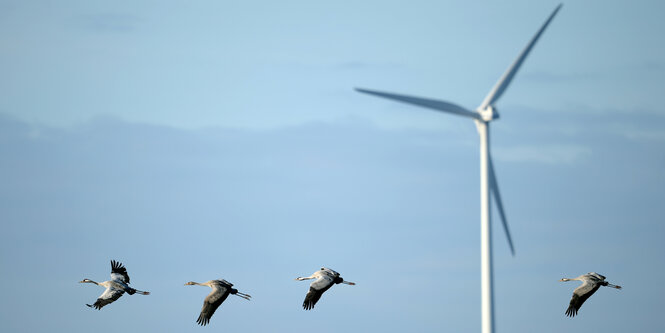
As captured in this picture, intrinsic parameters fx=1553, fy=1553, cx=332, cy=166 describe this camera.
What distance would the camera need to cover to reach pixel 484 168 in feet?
396

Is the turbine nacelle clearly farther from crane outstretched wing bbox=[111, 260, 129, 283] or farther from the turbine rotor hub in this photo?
crane outstretched wing bbox=[111, 260, 129, 283]

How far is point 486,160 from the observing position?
4717 inches

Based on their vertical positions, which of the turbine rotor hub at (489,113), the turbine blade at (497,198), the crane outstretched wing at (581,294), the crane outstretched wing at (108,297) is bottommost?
the crane outstretched wing at (581,294)

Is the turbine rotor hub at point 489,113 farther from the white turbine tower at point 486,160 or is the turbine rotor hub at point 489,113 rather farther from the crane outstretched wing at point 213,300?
the crane outstretched wing at point 213,300

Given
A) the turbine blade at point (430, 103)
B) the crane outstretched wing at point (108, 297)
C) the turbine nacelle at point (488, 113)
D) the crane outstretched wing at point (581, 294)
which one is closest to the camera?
the crane outstretched wing at point (581, 294)

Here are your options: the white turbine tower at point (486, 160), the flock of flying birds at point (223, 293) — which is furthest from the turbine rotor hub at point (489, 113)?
the flock of flying birds at point (223, 293)

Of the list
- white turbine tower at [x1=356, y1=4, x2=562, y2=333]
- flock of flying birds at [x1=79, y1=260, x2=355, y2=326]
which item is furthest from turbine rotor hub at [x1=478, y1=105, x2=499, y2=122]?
flock of flying birds at [x1=79, y1=260, x2=355, y2=326]

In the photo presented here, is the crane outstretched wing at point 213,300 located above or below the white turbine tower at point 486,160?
below

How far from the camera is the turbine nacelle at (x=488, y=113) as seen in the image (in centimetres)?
11894

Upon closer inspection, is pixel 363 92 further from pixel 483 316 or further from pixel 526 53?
pixel 483 316

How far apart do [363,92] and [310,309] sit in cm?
1982

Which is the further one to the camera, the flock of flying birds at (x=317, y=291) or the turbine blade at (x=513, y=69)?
the turbine blade at (x=513, y=69)

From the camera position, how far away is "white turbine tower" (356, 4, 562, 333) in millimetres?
113169

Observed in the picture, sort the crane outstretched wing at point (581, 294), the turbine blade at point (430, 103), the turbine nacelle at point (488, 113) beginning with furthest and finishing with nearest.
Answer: the turbine nacelle at point (488, 113) → the turbine blade at point (430, 103) → the crane outstretched wing at point (581, 294)
